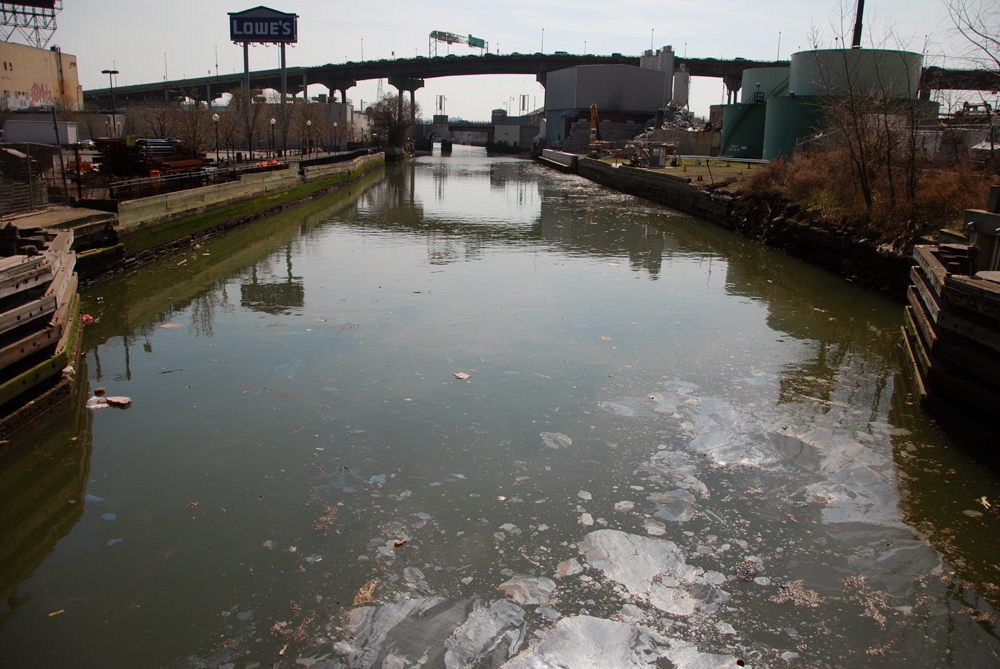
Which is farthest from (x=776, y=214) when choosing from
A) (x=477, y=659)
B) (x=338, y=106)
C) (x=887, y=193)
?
(x=338, y=106)

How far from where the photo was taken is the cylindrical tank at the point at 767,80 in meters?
48.8

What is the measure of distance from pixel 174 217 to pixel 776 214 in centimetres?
1983

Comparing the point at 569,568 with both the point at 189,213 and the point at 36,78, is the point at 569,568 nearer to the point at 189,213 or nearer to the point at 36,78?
the point at 189,213

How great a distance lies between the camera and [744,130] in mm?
50094

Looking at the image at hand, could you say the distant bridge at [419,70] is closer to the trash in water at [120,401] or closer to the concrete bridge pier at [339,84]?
the concrete bridge pier at [339,84]

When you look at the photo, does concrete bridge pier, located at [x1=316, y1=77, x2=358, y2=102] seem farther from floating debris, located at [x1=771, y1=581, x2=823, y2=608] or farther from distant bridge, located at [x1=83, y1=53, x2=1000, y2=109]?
floating debris, located at [x1=771, y1=581, x2=823, y2=608]

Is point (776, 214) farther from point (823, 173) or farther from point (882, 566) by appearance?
point (882, 566)

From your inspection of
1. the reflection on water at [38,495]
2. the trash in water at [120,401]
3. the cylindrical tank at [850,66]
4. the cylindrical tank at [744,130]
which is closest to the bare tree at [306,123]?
the cylindrical tank at [744,130]

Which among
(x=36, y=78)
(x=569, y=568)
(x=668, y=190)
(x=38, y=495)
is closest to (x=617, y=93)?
(x=668, y=190)

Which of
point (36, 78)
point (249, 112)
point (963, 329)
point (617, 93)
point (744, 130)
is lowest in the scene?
point (963, 329)

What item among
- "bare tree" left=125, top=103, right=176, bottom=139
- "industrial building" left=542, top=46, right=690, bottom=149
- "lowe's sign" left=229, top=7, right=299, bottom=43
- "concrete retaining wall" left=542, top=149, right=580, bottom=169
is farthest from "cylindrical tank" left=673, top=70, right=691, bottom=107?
"bare tree" left=125, top=103, right=176, bottom=139

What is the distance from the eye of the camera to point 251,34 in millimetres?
54719

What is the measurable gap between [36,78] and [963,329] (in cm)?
8782

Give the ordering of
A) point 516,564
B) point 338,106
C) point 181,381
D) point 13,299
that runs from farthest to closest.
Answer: point 338,106 < point 181,381 < point 13,299 < point 516,564
